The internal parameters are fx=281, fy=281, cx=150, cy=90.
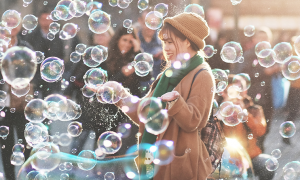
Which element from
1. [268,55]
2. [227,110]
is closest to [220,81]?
[227,110]

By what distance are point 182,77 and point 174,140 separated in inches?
15.8

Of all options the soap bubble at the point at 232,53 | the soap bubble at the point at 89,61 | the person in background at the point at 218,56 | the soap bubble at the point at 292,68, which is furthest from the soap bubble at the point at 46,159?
the soap bubble at the point at 292,68

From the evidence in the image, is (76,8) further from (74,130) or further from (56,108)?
(74,130)

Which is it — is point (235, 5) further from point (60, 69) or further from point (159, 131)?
point (159, 131)

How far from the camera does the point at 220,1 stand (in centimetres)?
373

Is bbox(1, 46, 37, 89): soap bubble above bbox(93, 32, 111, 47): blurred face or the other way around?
above

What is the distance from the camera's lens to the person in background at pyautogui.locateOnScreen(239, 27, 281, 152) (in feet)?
12.3

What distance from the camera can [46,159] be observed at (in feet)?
8.60

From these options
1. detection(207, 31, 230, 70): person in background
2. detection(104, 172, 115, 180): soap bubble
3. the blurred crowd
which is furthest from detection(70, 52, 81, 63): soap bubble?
detection(207, 31, 230, 70): person in background

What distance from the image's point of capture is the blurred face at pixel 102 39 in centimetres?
374

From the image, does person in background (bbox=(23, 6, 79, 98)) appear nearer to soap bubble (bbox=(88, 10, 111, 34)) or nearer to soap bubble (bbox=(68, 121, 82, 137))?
soap bubble (bbox=(88, 10, 111, 34))

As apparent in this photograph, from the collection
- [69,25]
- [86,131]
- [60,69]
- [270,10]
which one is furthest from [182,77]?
[270,10]

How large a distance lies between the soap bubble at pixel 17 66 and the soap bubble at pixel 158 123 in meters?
1.28

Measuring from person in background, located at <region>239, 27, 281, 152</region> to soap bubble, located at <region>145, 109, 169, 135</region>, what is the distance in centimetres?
238
